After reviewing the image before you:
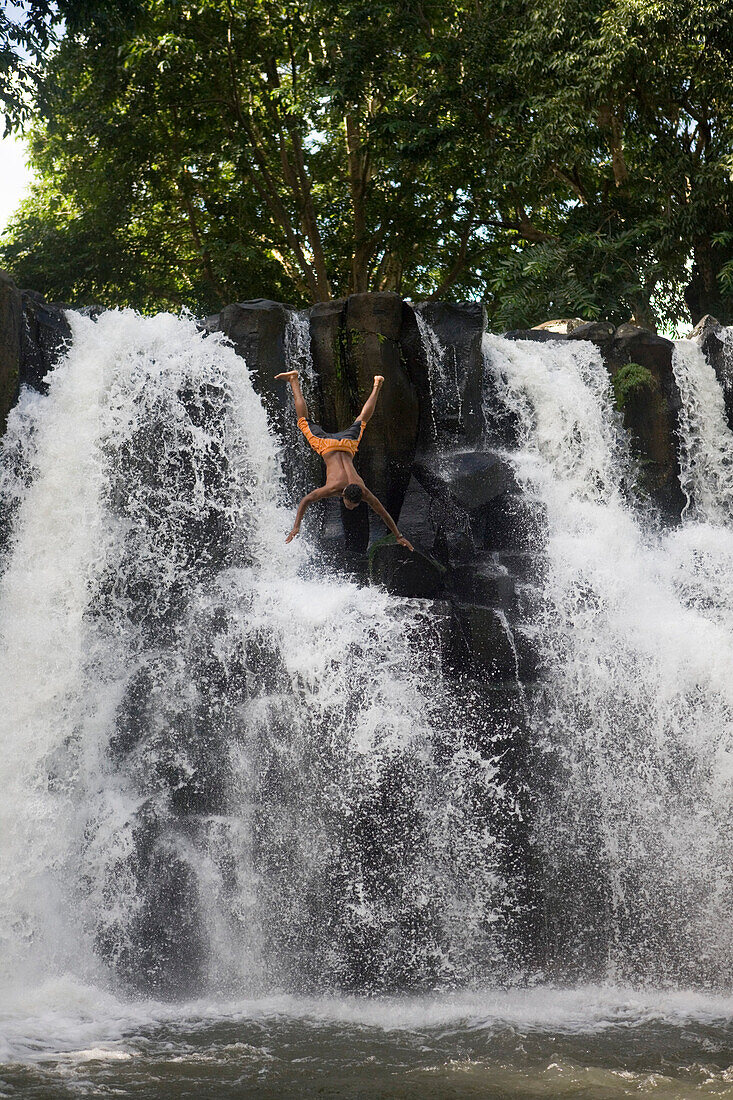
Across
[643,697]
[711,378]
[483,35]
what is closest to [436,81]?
[483,35]

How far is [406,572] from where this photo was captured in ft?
32.1

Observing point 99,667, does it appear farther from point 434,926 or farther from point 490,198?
point 490,198

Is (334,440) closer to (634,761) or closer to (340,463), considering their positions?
(340,463)

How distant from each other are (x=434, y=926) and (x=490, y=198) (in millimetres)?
15819

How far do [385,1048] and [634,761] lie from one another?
11.0 ft

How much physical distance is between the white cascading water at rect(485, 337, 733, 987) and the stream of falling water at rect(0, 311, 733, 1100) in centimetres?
2

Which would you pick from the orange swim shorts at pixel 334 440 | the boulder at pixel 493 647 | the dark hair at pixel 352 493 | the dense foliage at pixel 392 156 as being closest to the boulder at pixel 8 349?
the orange swim shorts at pixel 334 440

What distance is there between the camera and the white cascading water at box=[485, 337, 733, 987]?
7.93 m

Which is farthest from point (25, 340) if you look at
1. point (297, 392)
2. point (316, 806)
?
point (316, 806)

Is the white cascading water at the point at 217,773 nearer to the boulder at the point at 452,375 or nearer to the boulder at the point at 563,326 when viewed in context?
the boulder at the point at 452,375

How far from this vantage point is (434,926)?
7.73 m

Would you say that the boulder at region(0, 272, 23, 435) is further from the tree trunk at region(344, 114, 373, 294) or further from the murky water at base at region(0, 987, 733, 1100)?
the tree trunk at region(344, 114, 373, 294)

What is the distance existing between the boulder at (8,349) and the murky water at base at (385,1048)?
581 centimetres

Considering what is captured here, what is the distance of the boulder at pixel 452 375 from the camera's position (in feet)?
37.4
